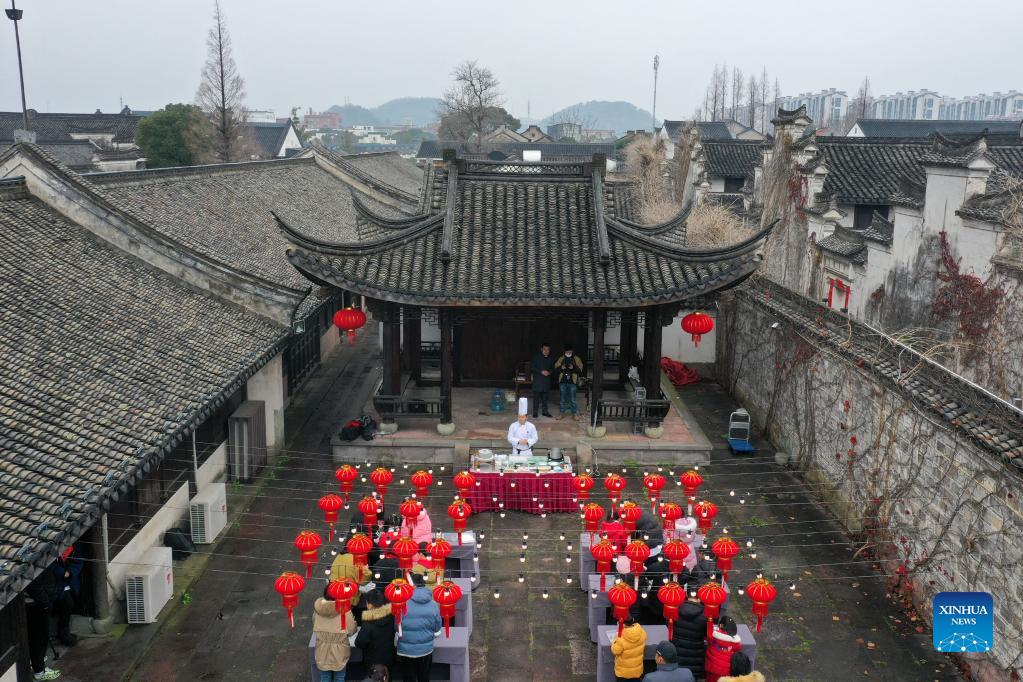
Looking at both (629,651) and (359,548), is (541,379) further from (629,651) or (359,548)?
(629,651)

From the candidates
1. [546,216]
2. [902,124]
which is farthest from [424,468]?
[902,124]

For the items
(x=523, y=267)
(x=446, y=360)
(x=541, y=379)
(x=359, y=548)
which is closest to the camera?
(x=359, y=548)

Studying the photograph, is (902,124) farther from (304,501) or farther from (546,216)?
(304,501)

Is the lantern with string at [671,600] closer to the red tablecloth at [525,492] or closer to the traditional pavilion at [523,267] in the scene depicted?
the red tablecloth at [525,492]

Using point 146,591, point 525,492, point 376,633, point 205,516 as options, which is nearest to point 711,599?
point 376,633

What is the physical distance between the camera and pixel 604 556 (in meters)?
10.4

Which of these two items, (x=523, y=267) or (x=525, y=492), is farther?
(x=523, y=267)

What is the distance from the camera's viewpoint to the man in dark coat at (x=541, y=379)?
17.8m

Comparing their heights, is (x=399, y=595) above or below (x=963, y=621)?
below

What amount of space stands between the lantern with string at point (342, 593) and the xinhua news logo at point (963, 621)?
240 inches

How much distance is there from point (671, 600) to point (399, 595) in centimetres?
306

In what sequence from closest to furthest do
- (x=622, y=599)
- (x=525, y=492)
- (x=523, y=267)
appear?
(x=622, y=599)
(x=525, y=492)
(x=523, y=267)

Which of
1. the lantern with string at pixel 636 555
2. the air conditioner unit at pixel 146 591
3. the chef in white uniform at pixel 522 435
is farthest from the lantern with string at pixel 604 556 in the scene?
the air conditioner unit at pixel 146 591

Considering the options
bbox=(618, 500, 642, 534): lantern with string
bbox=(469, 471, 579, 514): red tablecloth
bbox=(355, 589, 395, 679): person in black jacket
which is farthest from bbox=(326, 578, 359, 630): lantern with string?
bbox=(469, 471, 579, 514): red tablecloth
